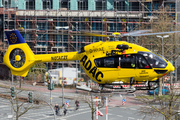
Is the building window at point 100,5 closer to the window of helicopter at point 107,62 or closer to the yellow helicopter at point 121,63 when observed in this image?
the yellow helicopter at point 121,63

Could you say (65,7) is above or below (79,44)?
above

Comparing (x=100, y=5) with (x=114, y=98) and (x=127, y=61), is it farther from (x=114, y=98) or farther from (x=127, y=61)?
(x=127, y=61)

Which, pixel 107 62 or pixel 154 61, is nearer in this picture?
pixel 154 61

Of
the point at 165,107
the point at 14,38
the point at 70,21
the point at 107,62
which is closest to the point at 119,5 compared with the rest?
the point at 70,21

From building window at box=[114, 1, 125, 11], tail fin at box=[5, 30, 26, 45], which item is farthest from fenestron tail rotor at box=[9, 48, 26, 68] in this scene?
building window at box=[114, 1, 125, 11]

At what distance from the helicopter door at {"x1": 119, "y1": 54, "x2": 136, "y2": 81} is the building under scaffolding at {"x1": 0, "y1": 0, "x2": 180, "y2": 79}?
144 ft

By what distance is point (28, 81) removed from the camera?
2530 inches

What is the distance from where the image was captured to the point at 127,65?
20281 mm

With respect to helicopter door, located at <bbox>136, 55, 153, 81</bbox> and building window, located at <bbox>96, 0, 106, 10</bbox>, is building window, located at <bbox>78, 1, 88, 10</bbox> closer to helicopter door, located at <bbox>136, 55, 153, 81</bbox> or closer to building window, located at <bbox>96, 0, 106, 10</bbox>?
building window, located at <bbox>96, 0, 106, 10</bbox>

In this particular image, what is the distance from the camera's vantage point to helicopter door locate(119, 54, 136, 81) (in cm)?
2022

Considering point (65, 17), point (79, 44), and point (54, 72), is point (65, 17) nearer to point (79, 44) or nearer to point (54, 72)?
point (79, 44)

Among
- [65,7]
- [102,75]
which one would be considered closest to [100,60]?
[102,75]

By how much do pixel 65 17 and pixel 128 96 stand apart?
2266 cm

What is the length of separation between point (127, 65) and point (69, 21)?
149ft
